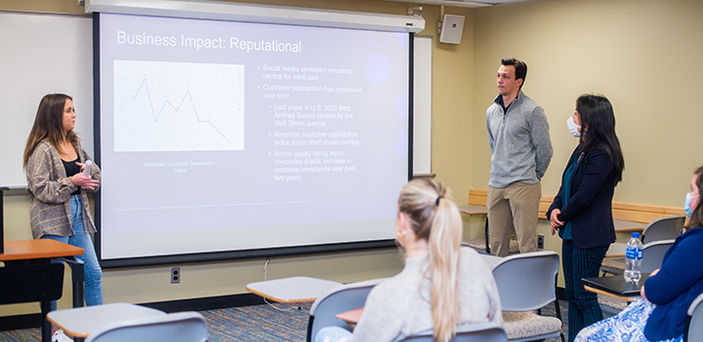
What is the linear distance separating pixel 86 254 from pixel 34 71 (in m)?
1.39

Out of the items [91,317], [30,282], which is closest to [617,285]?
[91,317]

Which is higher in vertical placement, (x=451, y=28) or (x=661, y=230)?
(x=451, y=28)

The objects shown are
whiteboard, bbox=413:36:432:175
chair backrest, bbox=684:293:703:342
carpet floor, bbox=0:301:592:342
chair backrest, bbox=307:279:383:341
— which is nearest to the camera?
chair backrest, bbox=684:293:703:342

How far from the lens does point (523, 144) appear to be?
4.64 metres

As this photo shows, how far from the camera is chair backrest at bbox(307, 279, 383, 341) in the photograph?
262 centimetres

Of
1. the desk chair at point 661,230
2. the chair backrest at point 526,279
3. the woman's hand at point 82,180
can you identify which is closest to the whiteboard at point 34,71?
the woman's hand at point 82,180

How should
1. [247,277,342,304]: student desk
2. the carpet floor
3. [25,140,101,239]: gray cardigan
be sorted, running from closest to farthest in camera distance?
[247,277,342,304]: student desk
[25,140,101,239]: gray cardigan
the carpet floor

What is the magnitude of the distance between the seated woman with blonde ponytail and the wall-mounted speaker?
4.42 metres

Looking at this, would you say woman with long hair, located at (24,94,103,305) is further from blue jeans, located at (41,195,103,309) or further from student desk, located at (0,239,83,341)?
student desk, located at (0,239,83,341)

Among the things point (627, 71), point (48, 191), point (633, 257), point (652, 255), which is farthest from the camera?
point (627, 71)

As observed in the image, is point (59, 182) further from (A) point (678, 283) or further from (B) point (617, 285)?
(A) point (678, 283)

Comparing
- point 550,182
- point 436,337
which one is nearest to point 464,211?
point 550,182

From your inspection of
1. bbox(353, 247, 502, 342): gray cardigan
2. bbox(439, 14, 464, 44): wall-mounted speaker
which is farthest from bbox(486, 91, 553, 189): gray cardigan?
bbox(353, 247, 502, 342): gray cardigan

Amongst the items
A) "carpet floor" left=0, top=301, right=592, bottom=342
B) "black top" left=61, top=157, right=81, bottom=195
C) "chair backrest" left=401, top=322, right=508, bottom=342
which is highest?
"black top" left=61, top=157, right=81, bottom=195
